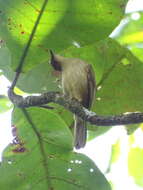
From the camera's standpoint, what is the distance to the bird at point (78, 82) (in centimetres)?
332

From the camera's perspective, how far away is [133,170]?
320 centimetres

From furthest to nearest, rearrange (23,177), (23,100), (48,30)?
(23,177) → (48,30) → (23,100)

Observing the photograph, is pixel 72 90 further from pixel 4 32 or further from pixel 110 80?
pixel 4 32

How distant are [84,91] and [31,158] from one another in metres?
1.13

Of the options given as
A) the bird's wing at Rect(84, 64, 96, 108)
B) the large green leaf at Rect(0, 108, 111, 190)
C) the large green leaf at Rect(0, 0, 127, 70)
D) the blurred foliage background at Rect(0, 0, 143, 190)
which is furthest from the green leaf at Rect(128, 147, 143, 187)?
the large green leaf at Rect(0, 0, 127, 70)

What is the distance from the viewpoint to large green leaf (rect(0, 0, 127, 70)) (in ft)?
7.68

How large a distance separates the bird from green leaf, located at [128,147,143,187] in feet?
1.17

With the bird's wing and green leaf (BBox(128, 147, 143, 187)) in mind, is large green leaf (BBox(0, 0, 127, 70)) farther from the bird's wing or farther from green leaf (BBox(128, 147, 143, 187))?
green leaf (BBox(128, 147, 143, 187))

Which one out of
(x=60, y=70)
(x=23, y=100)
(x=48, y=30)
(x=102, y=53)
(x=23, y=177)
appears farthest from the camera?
(x=60, y=70)

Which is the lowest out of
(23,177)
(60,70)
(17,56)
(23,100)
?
(23,177)

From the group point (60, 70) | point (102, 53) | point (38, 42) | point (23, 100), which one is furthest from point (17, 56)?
point (60, 70)

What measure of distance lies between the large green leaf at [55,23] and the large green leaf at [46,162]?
38 cm

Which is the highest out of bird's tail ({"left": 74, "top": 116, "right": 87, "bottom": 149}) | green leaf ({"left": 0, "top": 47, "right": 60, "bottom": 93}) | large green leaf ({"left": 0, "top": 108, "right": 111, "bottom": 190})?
green leaf ({"left": 0, "top": 47, "right": 60, "bottom": 93})

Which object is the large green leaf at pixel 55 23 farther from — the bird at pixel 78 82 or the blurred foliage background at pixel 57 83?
the bird at pixel 78 82
